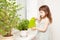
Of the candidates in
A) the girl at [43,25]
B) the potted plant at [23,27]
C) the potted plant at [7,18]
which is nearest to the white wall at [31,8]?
the girl at [43,25]

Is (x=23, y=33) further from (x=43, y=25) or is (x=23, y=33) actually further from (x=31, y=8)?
(x=31, y=8)

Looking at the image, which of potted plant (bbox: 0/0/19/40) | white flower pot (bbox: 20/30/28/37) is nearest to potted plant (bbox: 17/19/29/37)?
white flower pot (bbox: 20/30/28/37)

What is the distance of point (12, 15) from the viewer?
53.9 inches

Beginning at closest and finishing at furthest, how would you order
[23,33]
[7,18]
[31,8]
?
[7,18], [23,33], [31,8]

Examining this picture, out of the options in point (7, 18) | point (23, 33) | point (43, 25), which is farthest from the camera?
point (43, 25)

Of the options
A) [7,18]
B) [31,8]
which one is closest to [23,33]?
[7,18]

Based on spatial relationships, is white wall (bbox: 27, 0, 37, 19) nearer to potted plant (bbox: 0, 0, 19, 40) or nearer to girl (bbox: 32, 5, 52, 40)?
girl (bbox: 32, 5, 52, 40)

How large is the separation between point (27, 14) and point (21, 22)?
426 millimetres

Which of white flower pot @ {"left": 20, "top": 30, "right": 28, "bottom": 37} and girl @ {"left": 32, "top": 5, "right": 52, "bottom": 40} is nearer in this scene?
white flower pot @ {"left": 20, "top": 30, "right": 28, "bottom": 37}

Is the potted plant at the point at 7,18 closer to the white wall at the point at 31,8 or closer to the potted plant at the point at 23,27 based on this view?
the potted plant at the point at 23,27

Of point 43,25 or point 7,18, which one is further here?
point 43,25

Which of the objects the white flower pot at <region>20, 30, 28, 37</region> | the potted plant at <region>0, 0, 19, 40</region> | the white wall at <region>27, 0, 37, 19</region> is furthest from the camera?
the white wall at <region>27, 0, 37, 19</region>

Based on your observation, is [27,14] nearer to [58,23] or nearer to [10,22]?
[58,23]

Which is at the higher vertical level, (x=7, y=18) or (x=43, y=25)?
(x=7, y=18)
